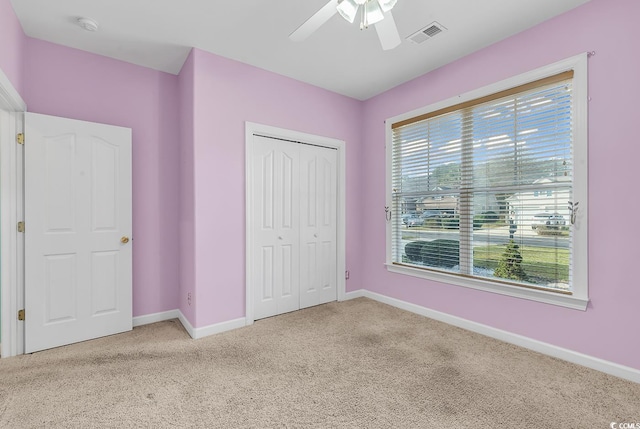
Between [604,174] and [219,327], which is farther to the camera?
[219,327]

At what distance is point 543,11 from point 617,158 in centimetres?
123

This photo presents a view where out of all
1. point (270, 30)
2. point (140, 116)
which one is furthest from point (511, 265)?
point (140, 116)

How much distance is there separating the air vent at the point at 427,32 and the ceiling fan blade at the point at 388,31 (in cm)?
71

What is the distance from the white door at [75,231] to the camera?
2436mm

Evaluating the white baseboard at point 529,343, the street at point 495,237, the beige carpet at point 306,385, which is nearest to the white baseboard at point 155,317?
the beige carpet at point 306,385

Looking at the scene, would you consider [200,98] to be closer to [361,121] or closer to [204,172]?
[204,172]

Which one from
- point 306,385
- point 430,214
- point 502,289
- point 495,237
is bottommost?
point 306,385

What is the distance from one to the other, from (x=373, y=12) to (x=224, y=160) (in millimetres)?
1858

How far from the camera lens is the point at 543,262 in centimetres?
242

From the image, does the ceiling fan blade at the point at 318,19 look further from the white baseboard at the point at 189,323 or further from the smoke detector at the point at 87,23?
the white baseboard at the point at 189,323

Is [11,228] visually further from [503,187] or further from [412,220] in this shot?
[503,187]

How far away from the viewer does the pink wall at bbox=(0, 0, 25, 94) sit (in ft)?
6.55

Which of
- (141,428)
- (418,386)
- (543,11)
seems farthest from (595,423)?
(543,11)

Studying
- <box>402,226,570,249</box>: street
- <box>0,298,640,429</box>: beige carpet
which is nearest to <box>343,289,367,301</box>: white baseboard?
<box>402,226,570,249</box>: street
